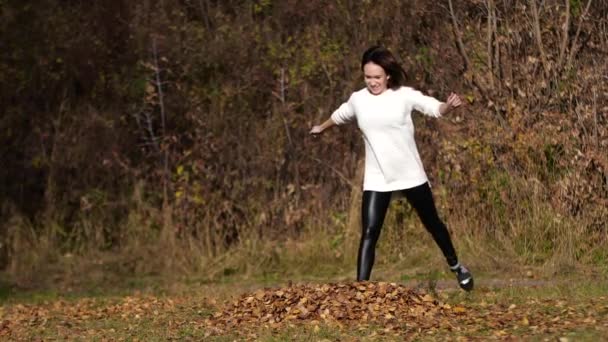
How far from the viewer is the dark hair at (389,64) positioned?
9.22 m

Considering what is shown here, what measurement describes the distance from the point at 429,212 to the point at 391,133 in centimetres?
76

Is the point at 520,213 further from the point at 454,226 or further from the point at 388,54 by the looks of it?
the point at 388,54

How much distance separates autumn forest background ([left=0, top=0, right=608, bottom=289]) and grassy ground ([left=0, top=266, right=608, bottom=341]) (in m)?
1.01

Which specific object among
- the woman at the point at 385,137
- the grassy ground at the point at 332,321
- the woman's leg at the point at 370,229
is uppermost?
the woman at the point at 385,137

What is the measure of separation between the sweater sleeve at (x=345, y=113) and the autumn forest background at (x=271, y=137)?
3165mm

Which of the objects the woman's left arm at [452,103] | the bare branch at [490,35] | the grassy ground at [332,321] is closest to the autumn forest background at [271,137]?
the bare branch at [490,35]

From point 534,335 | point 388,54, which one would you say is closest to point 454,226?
point 388,54

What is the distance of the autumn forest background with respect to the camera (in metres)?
13.0

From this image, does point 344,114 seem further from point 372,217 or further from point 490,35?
point 490,35

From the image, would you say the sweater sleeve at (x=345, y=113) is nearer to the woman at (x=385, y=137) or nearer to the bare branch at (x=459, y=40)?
the woman at (x=385, y=137)

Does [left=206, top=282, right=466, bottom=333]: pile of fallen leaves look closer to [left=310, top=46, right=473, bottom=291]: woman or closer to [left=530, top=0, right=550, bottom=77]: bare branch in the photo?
[left=310, top=46, right=473, bottom=291]: woman

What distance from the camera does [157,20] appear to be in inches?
639

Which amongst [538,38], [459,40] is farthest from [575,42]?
[459,40]

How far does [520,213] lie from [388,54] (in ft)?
Result: 13.5
